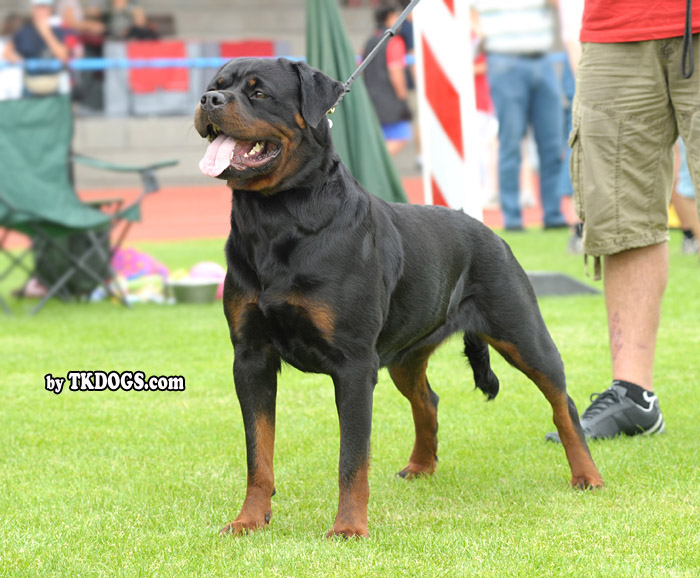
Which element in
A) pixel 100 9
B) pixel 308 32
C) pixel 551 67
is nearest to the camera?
pixel 308 32

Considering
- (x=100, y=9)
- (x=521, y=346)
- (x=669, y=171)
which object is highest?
(x=669, y=171)

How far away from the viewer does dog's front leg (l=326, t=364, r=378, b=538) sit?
3.19 meters

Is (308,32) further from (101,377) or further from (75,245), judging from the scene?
(101,377)

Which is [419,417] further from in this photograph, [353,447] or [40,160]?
[40,160]

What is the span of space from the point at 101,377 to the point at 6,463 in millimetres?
1459

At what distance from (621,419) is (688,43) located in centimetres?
145

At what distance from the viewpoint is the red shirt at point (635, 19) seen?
4.14 m

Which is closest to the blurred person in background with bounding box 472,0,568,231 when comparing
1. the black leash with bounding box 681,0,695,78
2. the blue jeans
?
the blue jeans

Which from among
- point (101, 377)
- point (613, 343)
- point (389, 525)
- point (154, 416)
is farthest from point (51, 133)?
point (389, 525)

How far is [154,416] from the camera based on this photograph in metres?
4.76

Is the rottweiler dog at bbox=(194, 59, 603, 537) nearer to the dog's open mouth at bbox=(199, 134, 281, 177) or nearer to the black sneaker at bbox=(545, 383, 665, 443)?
the dog's open mouth at bbox=(199, 134, 281, 177)

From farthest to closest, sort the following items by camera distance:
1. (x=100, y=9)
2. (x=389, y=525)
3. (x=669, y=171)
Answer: (x=100, y=9) < (x=669, y=171) < (x=389, y=525)

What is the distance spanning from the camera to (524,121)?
11.5 meters
